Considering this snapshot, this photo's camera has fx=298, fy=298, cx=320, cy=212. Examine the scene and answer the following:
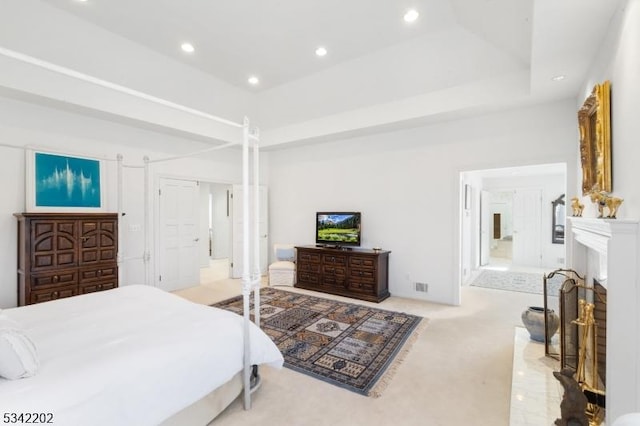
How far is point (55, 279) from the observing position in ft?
11.7

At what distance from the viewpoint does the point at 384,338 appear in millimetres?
3346

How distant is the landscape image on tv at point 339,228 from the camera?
5273 mm

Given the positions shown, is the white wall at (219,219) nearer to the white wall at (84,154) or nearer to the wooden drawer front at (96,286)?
the white wall at (84,154)

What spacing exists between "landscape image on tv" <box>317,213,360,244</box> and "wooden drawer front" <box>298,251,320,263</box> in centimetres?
37

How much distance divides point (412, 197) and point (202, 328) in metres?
3.87

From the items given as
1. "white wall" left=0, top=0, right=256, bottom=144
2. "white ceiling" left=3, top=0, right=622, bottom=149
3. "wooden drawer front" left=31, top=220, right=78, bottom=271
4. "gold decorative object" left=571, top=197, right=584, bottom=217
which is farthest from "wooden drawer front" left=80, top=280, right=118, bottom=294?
"gold decorative object" left=571, top=197, right=584, bottom=217

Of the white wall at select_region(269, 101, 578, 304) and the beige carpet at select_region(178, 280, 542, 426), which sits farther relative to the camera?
the white wall at select_region(269, 101, 578, 304)

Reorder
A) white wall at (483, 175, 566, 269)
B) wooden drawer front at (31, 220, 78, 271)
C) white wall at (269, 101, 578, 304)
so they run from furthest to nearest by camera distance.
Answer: white wall at (483, 175, 566, 269) → white wall at (269, 101, 578, 304) → wooden drawer front at (31, 220, 78, 271)

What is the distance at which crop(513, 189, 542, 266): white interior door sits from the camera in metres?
7.74

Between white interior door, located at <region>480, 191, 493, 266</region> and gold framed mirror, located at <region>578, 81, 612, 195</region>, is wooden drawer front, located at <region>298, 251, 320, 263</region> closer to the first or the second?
gold framed mirror, located at <region>578, 81, 612, 195</region>

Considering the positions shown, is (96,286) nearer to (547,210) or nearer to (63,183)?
(63,183)

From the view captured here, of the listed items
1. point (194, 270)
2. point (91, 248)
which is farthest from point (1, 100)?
point (194, 270)

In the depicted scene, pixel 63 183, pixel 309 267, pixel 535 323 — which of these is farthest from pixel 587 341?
Answer: pixel 63 183

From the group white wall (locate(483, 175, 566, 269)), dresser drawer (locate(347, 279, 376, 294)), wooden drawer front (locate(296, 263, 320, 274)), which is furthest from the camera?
white wall (locate(483, 175, 566, 269))
